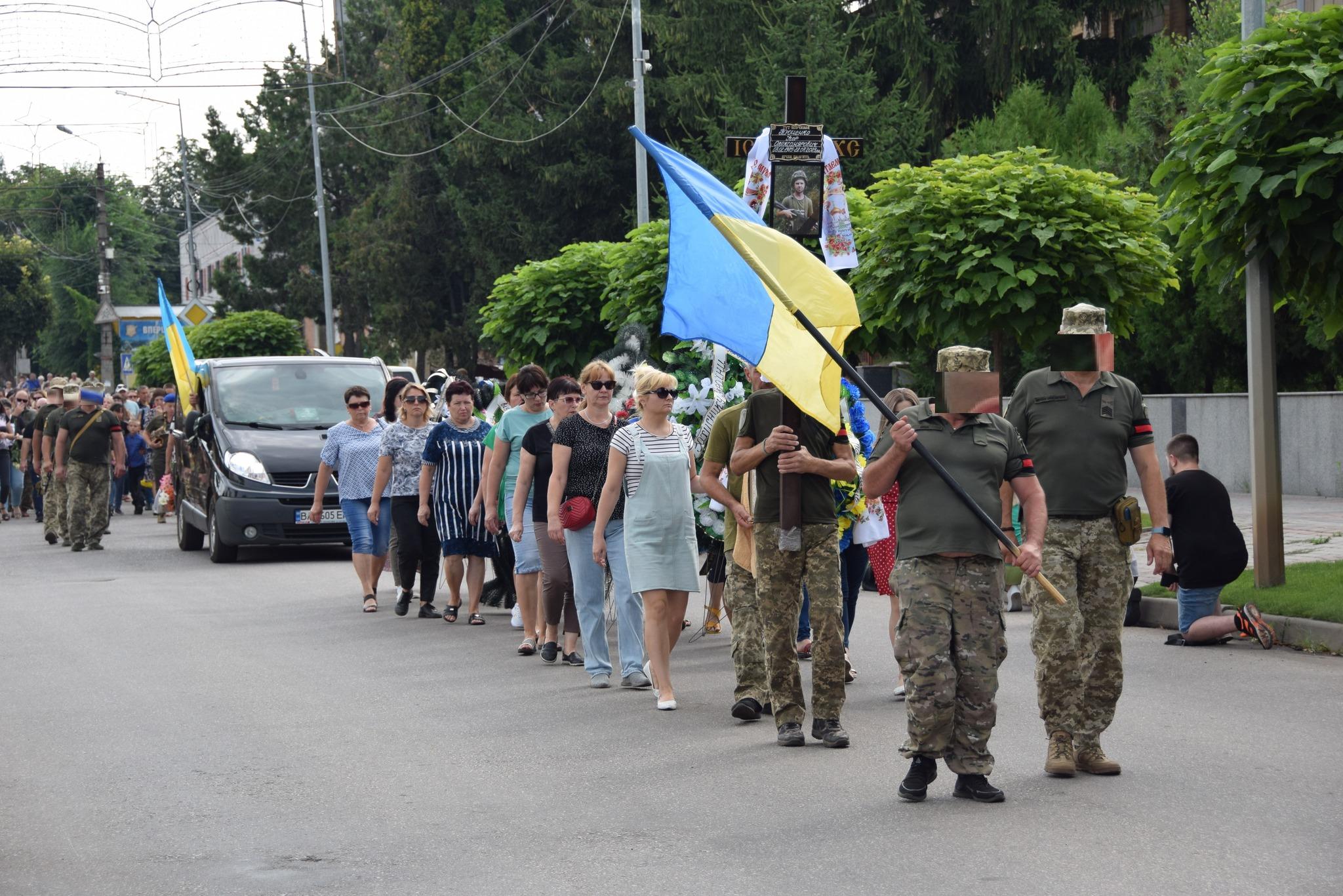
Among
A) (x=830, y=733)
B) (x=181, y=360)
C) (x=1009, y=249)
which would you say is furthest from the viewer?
(x=181, y=360)

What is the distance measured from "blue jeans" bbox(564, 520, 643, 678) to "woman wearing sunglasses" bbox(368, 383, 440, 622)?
3816 millimetres

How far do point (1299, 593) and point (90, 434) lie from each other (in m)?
14.3

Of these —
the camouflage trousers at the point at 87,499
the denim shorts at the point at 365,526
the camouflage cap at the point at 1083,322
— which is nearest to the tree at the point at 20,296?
the camouflage trousers at the point at 87,499

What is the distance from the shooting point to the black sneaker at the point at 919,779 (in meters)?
6.72

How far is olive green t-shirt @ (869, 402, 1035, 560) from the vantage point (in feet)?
22.0

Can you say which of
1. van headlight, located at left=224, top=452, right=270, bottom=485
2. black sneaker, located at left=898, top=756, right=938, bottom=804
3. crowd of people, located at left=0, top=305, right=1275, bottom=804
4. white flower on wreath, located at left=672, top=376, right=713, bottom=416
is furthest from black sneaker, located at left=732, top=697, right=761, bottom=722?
van headlight, located at left=224, top=452, right=270, bottom=485

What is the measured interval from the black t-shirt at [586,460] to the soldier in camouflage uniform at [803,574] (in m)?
2.15

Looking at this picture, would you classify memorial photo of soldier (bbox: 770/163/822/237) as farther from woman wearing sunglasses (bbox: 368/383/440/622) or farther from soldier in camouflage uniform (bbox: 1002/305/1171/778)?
woman wearing sunglasses (bbox: 368/383/440/622)

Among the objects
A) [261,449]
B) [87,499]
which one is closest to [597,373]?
[261,449]

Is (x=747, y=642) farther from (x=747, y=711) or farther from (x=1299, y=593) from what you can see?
(x=1299, y=593)

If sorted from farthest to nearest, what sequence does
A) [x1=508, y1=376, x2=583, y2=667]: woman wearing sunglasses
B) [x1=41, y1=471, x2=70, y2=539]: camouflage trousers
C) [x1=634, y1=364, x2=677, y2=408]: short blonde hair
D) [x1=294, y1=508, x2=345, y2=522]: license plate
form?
[x1=41, y1=471, x2=70, y2=539]: camouflage trousers
[x1=294, y1=508, x2=345, y2=522]: license plate
[x1=508, y1=376, x2=583, y2=667]: woman wearing sunglasses
[x1=634, y1=364, x2=677, y2=408]: short blonde hair

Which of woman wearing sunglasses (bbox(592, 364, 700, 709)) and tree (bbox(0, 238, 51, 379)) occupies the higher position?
tree (bbox(0, 238, 51, 379))

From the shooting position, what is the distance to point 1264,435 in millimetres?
12875

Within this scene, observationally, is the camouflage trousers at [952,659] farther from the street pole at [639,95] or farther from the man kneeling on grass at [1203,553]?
the street pole at [639,95]
